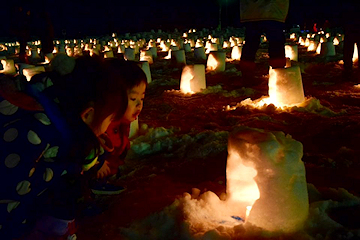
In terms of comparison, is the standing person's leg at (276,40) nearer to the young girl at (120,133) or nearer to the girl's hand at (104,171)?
the young girl at (120,133)

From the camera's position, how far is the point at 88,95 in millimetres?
1825

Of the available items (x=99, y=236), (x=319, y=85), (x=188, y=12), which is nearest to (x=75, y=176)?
(x=99, y=236)

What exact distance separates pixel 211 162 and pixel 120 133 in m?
0.99

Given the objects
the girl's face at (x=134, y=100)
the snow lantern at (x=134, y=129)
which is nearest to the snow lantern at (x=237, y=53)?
the snow lantern at (x=134, y=129)

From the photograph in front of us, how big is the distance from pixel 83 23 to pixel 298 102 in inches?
950

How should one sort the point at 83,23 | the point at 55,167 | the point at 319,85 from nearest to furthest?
the point at 55,167
the point at 319,85
the point at 83,23

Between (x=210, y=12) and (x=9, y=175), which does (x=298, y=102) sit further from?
(x=210, y=12)

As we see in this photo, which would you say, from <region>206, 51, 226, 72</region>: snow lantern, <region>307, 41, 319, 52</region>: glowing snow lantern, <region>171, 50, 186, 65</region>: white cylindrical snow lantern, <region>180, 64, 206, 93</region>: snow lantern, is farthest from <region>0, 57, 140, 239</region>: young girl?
<region>307, 41, 319, 52</region>: glowing snow lantern

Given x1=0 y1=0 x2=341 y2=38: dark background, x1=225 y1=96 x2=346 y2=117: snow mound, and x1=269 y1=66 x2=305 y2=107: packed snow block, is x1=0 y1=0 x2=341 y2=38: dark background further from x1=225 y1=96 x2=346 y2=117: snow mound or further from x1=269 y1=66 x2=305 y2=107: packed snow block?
x1=269 y1=66 x2=305 y2=107: packed snow block

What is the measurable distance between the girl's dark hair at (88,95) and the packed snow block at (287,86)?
3.27 m

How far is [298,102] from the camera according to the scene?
482 centimetres

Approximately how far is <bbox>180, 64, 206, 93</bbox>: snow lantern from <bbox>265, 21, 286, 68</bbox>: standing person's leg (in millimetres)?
1171

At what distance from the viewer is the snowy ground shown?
2213 mm

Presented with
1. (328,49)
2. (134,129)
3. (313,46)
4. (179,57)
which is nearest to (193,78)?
(134,129)
